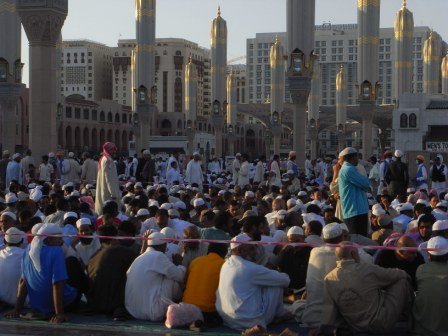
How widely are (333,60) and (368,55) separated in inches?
4414

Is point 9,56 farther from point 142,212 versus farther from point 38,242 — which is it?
point 38,242

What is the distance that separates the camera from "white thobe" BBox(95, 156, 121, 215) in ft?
39.2

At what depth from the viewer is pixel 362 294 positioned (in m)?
6.33

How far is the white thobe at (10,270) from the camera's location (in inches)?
299

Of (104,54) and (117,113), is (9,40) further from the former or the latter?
(104,54)

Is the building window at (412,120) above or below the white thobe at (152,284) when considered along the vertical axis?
above

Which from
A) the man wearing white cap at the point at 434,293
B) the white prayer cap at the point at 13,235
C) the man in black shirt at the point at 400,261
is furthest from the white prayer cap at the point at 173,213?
the man wearing white cap at the point at 434,293

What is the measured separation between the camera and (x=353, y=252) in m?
6.43

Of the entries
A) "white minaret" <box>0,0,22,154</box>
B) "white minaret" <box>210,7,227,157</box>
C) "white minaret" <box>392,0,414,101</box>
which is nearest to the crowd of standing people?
"white minaret" <box>0,0,22,154</box>

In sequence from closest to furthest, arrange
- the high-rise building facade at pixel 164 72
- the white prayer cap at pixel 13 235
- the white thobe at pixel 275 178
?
the white prayer cap at pixel 13 235
the white thobe at pixel 275 178
the high-rise building facade at pixel 164 72

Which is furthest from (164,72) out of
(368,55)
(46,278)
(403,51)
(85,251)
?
(46,278)

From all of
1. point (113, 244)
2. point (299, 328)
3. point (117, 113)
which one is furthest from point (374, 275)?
point (117, 113)

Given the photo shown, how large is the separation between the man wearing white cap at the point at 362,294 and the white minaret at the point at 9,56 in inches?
893

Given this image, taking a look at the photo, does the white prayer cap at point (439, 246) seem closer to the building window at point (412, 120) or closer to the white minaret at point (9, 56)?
the building window at point (412, 120)
